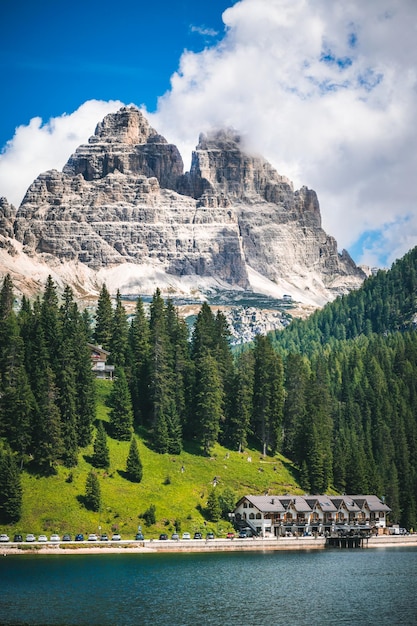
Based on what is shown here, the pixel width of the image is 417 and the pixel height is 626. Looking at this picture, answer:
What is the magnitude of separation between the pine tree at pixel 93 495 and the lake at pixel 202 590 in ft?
34.9

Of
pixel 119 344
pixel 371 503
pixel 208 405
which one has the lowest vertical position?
pixel 371 503

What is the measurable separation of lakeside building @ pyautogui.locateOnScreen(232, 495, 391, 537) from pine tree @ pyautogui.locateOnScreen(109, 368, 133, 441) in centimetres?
2077

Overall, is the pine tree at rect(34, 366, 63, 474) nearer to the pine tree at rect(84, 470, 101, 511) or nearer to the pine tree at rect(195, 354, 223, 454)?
the pine tree at rect(84, 470, 101, 511)

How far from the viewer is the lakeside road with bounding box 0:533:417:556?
117 m

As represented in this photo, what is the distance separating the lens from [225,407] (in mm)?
169875

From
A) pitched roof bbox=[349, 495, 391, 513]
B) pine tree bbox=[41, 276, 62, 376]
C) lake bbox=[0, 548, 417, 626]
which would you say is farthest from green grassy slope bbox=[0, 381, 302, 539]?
pine tree bbox=[41, 276, 62, 376]

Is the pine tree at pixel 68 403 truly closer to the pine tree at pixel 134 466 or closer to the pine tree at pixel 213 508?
the pine tree at pixel 134 466

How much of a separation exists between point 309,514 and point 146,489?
2657 cm

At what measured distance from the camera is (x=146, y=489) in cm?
13900

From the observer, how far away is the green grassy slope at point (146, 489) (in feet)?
414

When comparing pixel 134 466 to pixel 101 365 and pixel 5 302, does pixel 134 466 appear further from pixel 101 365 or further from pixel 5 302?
pixel 5 302

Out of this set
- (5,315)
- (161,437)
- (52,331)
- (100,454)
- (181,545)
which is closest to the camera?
(181,545)

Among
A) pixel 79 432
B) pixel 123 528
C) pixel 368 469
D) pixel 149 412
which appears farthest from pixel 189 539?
pixel 368 469

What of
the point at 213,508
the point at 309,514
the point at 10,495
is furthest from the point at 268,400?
the point at 10,495
